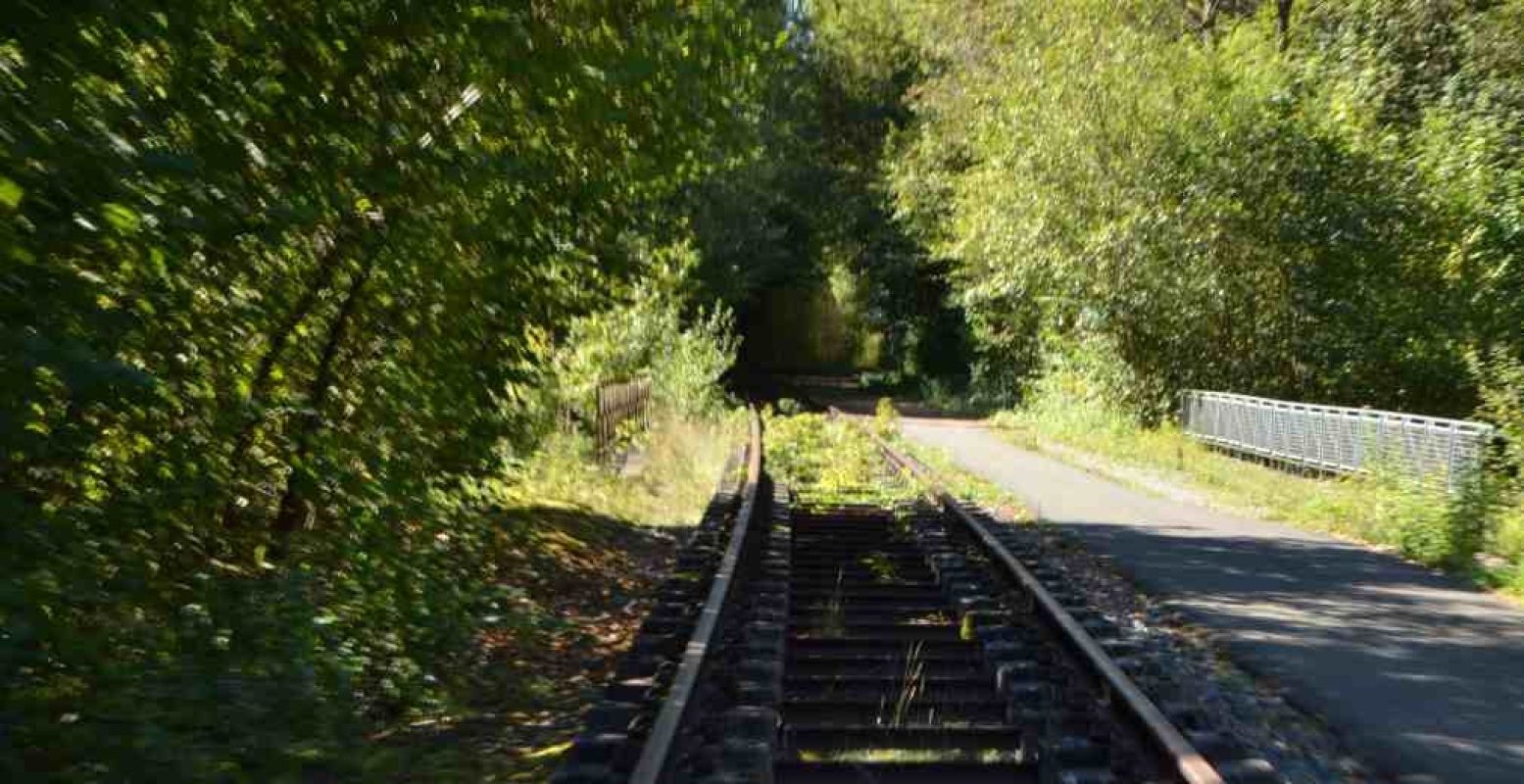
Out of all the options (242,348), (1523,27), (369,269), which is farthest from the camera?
(1523,27)

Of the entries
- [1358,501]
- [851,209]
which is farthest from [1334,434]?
[851,209]

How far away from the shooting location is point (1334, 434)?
55.1 feet

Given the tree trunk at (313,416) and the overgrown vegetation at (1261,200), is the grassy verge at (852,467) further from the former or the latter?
the tree trunk at (313,416)

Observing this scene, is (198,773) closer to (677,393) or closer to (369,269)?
(369,269)

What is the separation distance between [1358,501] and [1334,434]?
11.7 ft

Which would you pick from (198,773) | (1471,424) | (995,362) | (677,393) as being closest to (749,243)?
(995,362)

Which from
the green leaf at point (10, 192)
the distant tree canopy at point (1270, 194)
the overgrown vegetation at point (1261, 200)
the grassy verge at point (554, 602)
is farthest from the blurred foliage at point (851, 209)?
the green leaf at point (10, 192)

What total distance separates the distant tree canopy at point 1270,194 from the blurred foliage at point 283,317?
18.6 m

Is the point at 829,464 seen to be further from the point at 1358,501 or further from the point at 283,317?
the point at 283,317

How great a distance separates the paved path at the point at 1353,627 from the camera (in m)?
5.80

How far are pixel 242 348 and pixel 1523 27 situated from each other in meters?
28.1

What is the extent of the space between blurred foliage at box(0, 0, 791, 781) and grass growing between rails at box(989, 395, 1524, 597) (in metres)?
8.33

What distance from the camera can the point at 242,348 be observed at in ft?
14.7

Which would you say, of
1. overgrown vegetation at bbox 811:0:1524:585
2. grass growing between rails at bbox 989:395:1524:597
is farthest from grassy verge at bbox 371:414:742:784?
overgrown vegetation at bbox 811:0:1524:585
